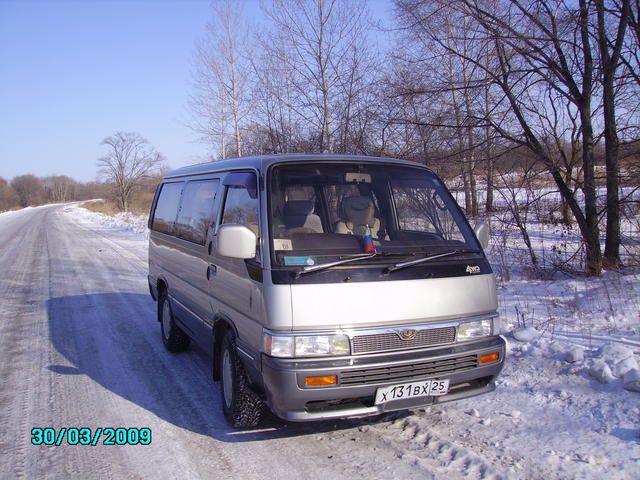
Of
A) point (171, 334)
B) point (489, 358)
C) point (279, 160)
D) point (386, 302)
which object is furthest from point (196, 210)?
point (489, 358)

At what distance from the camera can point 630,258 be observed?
9609mm

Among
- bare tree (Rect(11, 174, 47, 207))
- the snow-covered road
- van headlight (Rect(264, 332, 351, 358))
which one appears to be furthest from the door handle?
bare tree (Rect(11, 174, 47, 207))

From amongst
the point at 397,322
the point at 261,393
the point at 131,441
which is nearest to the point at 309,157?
the point at 397,322

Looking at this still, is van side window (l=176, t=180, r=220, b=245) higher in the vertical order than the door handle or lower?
higher

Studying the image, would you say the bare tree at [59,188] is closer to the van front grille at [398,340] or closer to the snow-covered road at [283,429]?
the snow-covered road at [283,429]

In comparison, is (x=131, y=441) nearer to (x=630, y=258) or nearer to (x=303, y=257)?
(x=303, y=257)

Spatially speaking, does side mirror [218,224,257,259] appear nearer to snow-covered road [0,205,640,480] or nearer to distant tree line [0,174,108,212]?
snow-covered road [0,205,640,480]

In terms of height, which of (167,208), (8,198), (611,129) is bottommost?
(167,208)

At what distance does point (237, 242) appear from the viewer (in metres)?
3.69

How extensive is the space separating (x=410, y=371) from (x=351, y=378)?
17.9 inches

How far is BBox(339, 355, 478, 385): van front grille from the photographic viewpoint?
11.6 ft

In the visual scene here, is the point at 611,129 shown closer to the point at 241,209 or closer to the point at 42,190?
the point at 241,209
